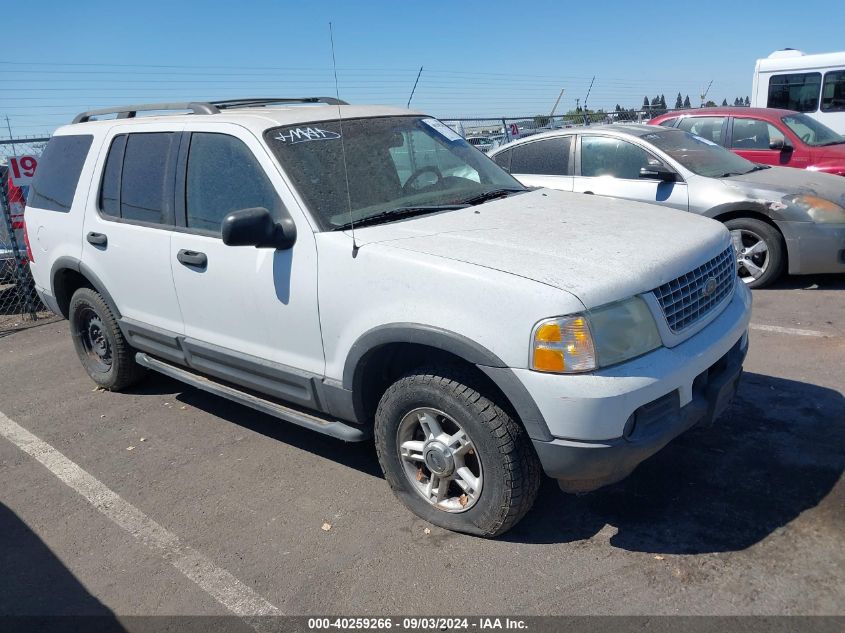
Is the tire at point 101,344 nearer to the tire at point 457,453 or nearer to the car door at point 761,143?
the tire at point 457,453

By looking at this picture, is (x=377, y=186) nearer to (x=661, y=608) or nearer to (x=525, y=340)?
(x=525, y=340)

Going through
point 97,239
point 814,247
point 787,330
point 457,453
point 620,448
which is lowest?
point 787,330

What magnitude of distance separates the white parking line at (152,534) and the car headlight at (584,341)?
59.8 inches

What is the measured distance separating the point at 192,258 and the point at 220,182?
455 mm

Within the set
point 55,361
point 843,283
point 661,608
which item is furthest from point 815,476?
point 55,361

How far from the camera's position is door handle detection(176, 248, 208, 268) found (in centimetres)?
405

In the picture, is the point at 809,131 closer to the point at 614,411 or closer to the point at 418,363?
the point at 418,363

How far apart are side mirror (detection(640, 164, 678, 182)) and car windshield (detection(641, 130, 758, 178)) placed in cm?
26

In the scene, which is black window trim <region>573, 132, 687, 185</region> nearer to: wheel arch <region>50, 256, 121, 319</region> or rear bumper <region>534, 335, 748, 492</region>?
rear bumper <region>534, 335, 748, 492</region>

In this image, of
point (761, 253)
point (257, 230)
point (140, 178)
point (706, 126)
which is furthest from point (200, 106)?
point (706, 126)

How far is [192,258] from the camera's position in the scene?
411 cm

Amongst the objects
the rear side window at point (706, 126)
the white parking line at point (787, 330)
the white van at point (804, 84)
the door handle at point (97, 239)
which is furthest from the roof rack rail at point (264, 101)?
the white van at point (804, 84)

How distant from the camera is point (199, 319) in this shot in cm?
424

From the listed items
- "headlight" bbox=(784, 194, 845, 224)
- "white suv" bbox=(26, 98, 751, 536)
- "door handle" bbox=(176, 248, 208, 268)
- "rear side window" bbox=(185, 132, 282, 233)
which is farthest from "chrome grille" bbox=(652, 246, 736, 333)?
"headlight" bbox=(784, 194, 845, 224)
